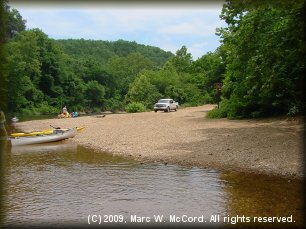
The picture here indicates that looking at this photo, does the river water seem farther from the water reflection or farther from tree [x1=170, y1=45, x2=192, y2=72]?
tree [x1=170, y1=45, x2=192, y2=72]

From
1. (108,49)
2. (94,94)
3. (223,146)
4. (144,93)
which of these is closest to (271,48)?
(223,146)

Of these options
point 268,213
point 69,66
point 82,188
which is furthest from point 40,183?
point 69,66

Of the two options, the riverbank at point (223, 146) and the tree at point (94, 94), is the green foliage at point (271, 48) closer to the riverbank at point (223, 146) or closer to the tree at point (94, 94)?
the riverbank at point (223, 146)

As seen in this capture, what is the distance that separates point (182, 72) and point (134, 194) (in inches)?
2885

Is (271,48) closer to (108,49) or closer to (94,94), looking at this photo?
(94,94)

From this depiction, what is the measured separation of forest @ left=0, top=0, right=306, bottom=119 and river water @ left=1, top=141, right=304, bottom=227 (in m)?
2.53

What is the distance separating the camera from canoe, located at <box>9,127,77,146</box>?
1917 centimetres

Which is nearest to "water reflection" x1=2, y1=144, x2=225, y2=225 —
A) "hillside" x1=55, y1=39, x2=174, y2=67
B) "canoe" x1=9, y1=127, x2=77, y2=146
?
"canoe" x1=9, y1=127, x2=77, y2=146

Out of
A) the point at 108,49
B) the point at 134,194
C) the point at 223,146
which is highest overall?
the point at 108,49

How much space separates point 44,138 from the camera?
66.6ft

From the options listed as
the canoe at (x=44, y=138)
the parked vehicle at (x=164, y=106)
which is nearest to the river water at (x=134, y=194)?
the canoe at (x=44, y=138)

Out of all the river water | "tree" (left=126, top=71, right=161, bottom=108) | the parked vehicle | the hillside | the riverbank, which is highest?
the hillside

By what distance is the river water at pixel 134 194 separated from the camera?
799 centimetres

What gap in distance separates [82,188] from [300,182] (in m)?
6.07
